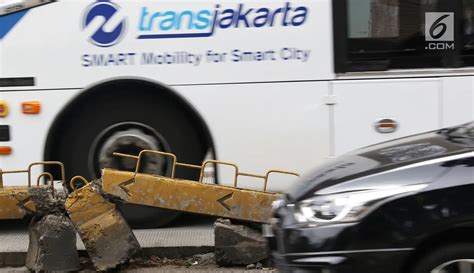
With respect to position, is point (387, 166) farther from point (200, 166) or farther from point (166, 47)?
point (166, 47)

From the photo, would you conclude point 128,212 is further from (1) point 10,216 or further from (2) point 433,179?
(2) point 433,179

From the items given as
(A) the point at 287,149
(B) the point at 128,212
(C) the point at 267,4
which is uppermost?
(C) the point at 267,4

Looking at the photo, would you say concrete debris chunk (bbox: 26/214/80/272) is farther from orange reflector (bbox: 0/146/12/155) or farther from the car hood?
the car hood

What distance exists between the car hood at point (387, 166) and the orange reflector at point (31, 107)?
290cm

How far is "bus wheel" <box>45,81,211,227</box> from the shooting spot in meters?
5.93

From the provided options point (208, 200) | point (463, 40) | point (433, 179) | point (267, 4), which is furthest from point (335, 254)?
point (463, 40)

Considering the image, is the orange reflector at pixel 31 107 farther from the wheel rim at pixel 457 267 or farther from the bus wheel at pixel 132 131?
the wheel rim at pixel 457 267

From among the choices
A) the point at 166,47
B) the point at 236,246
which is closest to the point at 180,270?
the point at 236,246

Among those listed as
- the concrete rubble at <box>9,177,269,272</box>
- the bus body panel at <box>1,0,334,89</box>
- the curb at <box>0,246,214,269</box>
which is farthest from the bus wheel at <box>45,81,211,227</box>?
the concrete rubble at <box>9,177,269,272</box>

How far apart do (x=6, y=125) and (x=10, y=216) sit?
0.88 m

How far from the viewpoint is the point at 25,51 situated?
571cm

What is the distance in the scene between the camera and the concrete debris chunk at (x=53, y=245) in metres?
4.86

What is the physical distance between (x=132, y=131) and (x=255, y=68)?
1.33 m

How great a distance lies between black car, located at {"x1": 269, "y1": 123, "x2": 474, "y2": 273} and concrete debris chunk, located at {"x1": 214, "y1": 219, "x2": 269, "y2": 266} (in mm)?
1608
